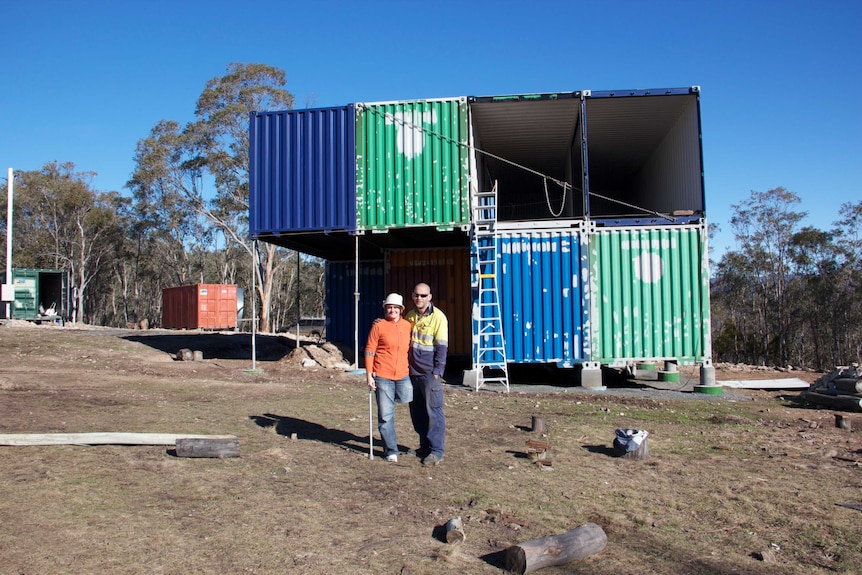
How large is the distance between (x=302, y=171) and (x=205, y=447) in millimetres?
9324

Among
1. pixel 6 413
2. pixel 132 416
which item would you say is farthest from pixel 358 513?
pixel 6 413

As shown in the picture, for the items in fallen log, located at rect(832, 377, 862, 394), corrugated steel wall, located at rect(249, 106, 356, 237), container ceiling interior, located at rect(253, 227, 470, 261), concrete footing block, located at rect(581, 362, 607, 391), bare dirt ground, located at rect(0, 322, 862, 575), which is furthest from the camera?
container ceiling interior, located at rect(253, 227, 470, 261)

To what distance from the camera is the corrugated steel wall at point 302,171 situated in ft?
47.0

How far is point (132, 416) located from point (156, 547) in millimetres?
4687

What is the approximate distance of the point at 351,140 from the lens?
1433 centimetres

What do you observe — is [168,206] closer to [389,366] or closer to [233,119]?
[233,119]

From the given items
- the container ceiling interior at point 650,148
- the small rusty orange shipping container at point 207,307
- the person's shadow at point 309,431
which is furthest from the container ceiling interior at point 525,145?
the small rusty orange shipping container at point 207,307

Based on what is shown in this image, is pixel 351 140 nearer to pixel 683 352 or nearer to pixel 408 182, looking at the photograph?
pixel 408 182

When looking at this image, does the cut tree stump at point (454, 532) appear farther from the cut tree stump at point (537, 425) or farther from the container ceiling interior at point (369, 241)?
the container ceiling interior at point (369, 241)

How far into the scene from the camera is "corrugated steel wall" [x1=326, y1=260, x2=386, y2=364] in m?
18.2

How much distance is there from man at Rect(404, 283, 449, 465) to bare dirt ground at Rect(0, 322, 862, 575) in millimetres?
373

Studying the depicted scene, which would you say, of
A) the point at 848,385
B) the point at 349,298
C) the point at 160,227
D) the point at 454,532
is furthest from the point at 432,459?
the point at 160,227

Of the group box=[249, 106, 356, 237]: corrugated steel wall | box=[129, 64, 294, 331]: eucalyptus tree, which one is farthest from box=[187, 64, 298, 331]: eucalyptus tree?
box=[249, 106, 356, 237]: corrugated steel wall

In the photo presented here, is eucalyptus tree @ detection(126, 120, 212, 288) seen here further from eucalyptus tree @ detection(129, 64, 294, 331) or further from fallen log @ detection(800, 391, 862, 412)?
fallen log @ detection(800, 391, 862, 412)
